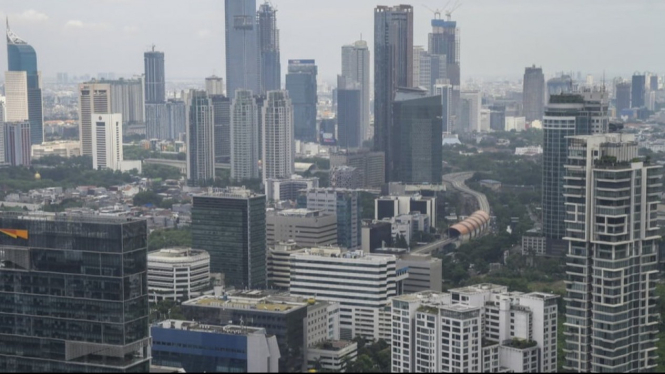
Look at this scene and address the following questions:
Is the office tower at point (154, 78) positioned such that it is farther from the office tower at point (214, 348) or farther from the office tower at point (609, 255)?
the office tower at point (609, 255)

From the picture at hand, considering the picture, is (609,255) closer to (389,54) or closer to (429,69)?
(389,54)

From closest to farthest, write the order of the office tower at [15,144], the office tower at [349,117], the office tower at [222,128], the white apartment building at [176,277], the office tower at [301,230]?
the white apartment building at [176,277] < the office tower at [301,230] < the office tower at [222,128] < the office tower at [15,144] < the office tower at [349,117]

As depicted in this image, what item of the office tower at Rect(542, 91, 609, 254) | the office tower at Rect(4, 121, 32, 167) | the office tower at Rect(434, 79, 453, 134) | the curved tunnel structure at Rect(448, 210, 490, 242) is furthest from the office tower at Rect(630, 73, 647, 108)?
the office tower at Rect(542, 91, 609, 254)

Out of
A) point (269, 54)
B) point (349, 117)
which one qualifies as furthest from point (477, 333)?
point (269, 54)

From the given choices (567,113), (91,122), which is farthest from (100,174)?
(567,113)

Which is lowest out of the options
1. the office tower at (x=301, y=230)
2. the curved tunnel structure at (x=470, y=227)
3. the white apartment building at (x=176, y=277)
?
the curved tunnel structure at (x=470, y=227)

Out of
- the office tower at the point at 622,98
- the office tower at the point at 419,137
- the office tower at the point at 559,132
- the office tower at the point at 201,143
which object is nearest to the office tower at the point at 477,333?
the office tower at the point at 559,132

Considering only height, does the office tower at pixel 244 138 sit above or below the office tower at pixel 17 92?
below

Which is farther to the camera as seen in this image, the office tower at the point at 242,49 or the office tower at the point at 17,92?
the office tower at the point at 242,49
